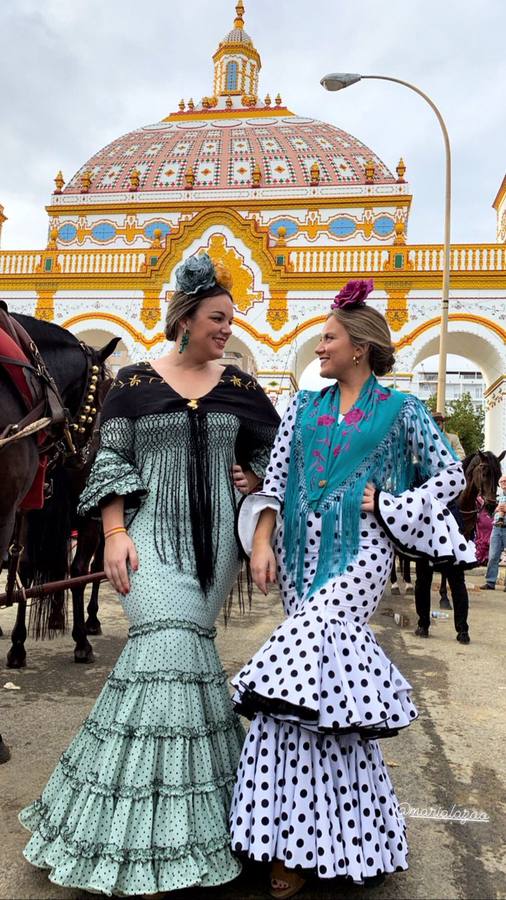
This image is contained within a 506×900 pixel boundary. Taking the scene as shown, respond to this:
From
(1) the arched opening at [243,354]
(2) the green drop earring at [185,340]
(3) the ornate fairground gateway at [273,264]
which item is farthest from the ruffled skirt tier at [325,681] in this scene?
(1) the arched opening at [243,354]

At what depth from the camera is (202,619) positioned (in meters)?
2.25

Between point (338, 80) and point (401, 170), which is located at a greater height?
point (401, 170)

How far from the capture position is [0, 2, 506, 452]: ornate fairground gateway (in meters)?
19.9

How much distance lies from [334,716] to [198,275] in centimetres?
150

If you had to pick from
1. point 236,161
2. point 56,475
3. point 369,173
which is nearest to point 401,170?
point 369,173

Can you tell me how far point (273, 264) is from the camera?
20.7m

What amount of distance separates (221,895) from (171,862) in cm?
28

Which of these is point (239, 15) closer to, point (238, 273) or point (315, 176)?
point (315, 176)

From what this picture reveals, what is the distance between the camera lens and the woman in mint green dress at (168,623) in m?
1.95

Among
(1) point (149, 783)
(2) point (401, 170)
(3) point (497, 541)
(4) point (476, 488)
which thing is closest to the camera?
(1) point (149, 783)

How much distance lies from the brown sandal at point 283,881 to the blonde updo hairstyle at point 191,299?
1740 mm

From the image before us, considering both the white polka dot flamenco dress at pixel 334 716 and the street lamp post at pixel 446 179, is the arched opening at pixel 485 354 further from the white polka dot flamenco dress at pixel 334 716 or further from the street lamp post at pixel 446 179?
the white polka dot flamenco dress at pixel 334 716

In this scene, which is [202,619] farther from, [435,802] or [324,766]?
[435,802]

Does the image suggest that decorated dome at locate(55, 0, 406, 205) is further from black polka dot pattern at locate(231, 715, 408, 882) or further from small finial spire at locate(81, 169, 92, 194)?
black polka dot pattern at locate(231, 715, 408, 882)
